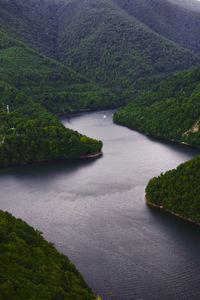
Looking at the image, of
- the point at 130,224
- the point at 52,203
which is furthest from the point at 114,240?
the point at 52,203

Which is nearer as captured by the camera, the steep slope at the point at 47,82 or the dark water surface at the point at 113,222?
the dark water surface at the point at 113,222

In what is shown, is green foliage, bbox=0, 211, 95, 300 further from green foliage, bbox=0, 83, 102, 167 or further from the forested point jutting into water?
green foliage, bbox=0, 83, 102, 167

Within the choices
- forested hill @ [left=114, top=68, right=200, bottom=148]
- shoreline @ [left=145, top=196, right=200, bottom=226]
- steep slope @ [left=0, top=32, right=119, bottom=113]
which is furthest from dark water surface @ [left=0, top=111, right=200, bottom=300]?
steep slope @ [left=0, top=32, right=119, bottom=113]

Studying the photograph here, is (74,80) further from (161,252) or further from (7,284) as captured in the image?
(7,284)

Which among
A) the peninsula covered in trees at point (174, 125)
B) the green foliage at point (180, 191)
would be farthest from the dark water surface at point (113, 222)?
the peninsula covered in trees at point (174, 125)

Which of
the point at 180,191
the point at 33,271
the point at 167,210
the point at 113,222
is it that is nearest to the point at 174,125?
the point at 180,191

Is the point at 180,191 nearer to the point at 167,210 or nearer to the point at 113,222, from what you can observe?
the point at 167,210

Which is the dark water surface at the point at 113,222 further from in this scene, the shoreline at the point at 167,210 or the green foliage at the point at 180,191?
the green foliage at the point at 180,191
